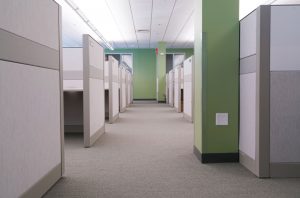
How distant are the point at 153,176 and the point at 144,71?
41.5 feet

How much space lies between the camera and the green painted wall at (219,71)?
243 centimetres

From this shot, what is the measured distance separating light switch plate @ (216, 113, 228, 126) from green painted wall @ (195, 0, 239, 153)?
0.09 ft

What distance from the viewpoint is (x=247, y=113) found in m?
2.28

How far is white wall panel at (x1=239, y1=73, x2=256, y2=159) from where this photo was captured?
215 cm

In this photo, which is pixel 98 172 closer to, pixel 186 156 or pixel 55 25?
pixel 186 156

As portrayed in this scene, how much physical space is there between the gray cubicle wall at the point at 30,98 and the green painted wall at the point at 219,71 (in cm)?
119

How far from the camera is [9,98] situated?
1.29 m

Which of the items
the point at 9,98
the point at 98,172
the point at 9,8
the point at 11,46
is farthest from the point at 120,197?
the point at 9,8

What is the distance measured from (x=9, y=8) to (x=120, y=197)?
3.78 feet

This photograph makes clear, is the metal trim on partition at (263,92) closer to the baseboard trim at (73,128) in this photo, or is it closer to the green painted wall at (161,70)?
the baseboard trim at (73,128)

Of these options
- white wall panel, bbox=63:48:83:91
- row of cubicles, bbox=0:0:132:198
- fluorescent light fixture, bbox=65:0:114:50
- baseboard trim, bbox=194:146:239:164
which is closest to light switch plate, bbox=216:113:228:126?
baseboard trim, bbox=194:146:239:164

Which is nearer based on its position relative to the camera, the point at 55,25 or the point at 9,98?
the point at 9,98

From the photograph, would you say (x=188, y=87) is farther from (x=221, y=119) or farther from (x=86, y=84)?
(x=221, y=119)

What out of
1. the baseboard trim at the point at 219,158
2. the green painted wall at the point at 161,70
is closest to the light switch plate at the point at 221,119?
the baseboard trim at the point at 219,158
